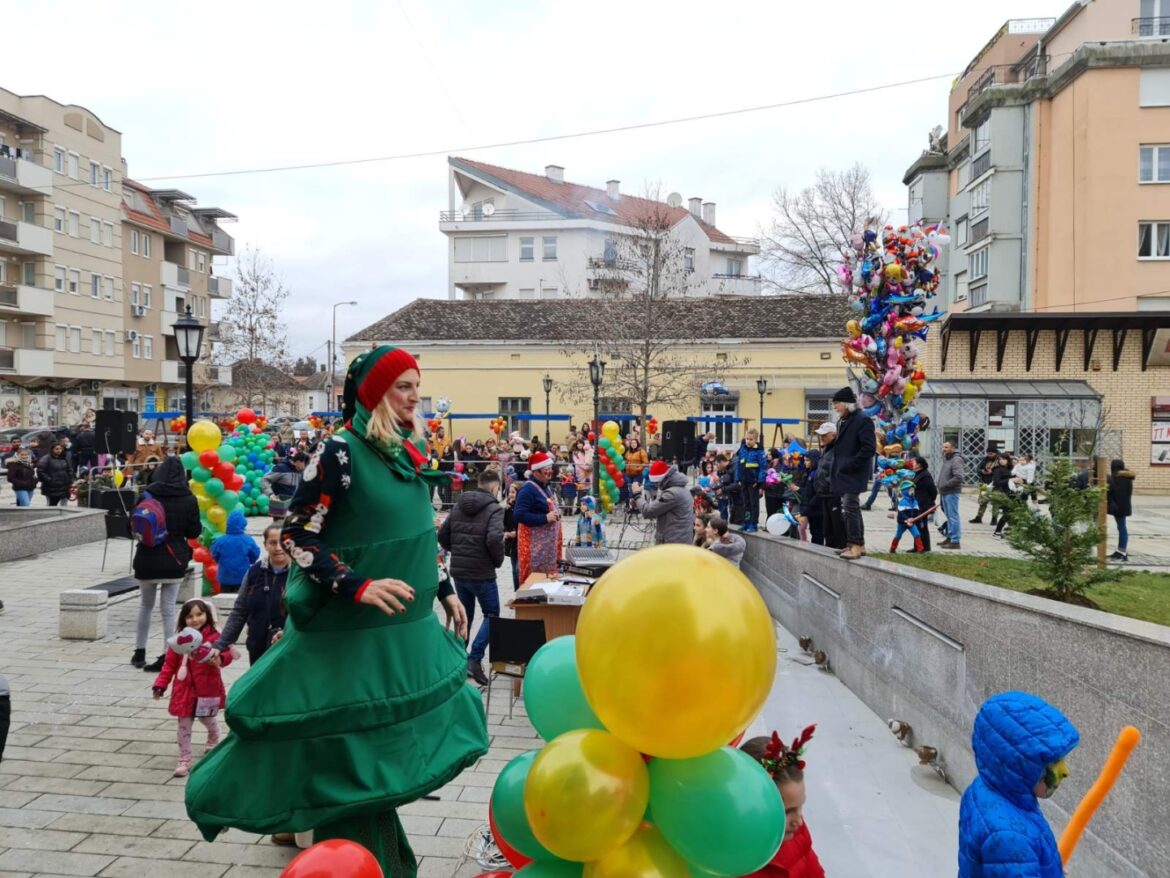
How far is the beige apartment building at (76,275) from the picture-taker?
148 ft

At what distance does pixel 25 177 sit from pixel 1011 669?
51.3m

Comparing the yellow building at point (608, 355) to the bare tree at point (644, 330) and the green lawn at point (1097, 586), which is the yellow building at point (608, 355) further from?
the green lawn at point (1097, 586)

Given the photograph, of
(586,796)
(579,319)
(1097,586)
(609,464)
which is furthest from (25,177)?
(586,796)

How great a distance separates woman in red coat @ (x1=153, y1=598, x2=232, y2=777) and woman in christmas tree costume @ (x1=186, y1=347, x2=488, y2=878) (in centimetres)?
268

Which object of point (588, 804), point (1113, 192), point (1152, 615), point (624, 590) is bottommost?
point (1152, 615)

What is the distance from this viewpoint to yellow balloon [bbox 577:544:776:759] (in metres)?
2.07

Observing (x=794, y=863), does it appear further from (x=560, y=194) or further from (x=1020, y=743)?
(x=560, y=194)

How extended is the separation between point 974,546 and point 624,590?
1567 centimetres

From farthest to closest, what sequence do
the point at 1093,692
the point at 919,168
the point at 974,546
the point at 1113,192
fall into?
the point at 919,168, the point at 1113,192, the point at 974,546, the point at 1093,692

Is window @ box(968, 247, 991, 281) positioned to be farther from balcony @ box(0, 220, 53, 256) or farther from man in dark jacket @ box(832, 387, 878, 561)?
balcony @ box(0, 220, 53, 256)

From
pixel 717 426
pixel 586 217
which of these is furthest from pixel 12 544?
pixel 586 217

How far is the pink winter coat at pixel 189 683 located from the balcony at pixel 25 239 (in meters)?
47.0

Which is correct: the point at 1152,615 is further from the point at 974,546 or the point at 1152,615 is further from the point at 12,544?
the point at 12,544

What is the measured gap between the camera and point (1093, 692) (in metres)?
4.25
